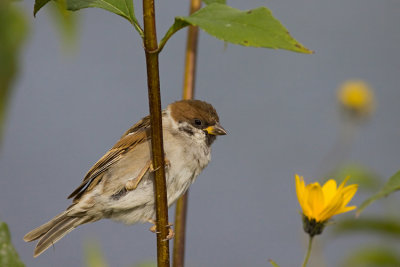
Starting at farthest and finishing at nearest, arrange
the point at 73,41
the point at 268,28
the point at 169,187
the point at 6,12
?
the point at 169,187 < the point at 73,41 < the point at 6,12 < the point at 268,28

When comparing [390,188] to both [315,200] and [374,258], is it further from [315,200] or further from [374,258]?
[374,258]

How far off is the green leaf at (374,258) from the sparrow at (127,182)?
0.56m

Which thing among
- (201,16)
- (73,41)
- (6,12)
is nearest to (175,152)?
(73,41)

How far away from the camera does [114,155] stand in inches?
76.3

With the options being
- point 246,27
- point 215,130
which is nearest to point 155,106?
point 246,27

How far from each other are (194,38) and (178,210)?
420mm

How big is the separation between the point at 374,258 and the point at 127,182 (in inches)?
31.0

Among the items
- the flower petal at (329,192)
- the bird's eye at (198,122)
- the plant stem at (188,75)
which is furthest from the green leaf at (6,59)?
the bird's eye at (198,122)

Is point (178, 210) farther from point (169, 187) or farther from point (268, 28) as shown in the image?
point (268, 28)

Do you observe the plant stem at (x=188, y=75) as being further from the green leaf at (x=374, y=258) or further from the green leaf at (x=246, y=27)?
the green leaf at (x=246, y=27)

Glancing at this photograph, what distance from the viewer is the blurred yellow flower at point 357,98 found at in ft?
8.45

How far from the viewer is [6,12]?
0.96 m

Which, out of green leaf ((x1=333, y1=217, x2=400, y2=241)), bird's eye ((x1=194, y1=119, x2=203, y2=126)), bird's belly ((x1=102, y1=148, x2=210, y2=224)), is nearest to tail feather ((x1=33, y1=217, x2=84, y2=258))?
bird's belly ((x1=102, y1=148, x2=210, y2=224))

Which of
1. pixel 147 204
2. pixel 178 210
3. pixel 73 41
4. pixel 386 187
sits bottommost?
pixel 147 204
